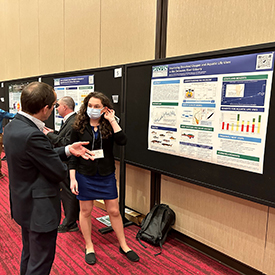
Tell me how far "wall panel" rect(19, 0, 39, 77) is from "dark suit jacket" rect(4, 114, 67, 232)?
4.20m

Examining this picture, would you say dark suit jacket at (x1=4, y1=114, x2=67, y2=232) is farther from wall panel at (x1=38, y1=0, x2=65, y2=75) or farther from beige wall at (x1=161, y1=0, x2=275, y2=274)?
wall panel at (x1=38, y1=0, x2=65, y2=75)

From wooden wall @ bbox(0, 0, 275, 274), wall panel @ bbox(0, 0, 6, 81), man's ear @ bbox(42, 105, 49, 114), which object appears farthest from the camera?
wall panel @ bbox(0, 0, 6, 81)

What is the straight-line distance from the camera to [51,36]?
14.7ft

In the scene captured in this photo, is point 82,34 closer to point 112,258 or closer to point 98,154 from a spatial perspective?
point 98,154

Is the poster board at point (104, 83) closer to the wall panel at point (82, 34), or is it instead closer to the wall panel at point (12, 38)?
the wall panel at point (82, 34)

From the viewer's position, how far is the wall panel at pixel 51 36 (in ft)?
13.9

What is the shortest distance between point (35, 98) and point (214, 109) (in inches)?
51.4

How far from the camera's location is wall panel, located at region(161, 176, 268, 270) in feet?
6.53

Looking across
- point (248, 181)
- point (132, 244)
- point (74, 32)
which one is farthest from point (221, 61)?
point (74, 32)

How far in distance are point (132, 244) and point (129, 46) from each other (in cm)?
222

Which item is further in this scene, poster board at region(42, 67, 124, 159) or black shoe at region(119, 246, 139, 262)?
A: poster board at region(42, 67, 124, 159)

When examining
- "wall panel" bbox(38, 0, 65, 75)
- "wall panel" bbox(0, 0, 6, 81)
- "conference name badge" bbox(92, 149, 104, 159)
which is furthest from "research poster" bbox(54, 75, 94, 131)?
"wall panel" bbox(0, 0, 6, 81)

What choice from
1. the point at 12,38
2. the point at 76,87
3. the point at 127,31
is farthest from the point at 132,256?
the point at 12,38

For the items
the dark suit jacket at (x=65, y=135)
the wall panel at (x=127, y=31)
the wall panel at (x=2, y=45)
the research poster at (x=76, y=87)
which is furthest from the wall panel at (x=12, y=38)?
the dark suit jacket at (x=65, y=135)
